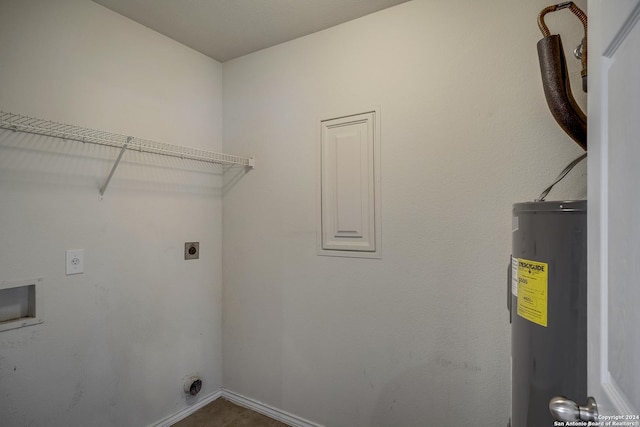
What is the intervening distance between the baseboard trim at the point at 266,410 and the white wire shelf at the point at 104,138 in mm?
1654

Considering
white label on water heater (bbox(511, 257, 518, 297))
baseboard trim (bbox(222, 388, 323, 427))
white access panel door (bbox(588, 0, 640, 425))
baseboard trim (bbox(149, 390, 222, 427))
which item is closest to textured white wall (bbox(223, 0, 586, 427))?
baseboard trim (bbox(222, 388, 323, 427))

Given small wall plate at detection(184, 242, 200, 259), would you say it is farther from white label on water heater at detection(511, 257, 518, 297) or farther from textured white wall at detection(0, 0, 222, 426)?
white label on water heater at detection(511, 257, 518, 297)

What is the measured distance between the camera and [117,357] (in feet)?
5.96

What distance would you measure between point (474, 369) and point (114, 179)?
2.14 metres

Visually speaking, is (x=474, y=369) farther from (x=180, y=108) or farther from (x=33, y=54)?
(x=33, y=54)

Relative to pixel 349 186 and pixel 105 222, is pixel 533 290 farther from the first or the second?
pixel 105 222

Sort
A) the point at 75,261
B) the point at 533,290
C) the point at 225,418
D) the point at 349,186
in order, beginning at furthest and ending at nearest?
the point at 225,418 → the point at 349,186 → the point at 75,261 → the point at 533,290

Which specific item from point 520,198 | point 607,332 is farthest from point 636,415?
point 520,198

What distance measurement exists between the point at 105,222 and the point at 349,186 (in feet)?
4.53

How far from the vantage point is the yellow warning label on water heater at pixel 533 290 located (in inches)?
32.6

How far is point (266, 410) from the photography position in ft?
7.13

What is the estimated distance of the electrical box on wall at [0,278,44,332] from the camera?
4.69 feet

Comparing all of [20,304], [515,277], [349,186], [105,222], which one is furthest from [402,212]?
[20,304]

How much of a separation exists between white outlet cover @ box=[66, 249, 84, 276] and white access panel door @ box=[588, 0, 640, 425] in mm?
2059
